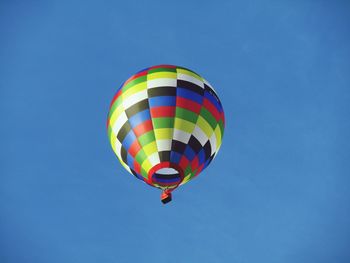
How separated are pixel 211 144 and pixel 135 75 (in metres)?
3.19

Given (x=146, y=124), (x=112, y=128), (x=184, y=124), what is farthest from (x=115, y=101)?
(x=184, y=124)

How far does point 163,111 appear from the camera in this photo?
11.6 metres

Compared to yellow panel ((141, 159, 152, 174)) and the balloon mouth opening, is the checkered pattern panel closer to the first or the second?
yellow panel ((141, 159, 152, 174))

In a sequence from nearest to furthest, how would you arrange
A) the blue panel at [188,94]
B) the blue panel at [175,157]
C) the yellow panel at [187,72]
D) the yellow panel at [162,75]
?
1. the blue panel at [175,157]
2. the blue panel at [188,94]
3. the yellow panel at [162,75]
4. the yellow panel at [187,72]

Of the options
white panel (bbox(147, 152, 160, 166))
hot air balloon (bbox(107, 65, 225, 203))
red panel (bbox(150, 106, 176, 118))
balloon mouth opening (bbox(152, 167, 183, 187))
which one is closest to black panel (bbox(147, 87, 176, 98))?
hot air balloon (bbox(107, 65, 225, 203))

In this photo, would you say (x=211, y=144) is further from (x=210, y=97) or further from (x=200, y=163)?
(x=210, y=97)

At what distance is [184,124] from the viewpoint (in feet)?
37.8

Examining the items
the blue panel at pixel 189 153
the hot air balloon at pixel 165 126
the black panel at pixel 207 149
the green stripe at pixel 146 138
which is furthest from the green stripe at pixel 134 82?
the black panel at pixel 207 149

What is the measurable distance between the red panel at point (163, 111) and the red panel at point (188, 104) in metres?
0.26

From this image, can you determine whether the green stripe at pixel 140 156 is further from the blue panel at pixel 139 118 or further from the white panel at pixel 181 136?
the white panel at pixel 181 136

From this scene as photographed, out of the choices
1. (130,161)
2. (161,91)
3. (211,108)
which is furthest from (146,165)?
(211,108)

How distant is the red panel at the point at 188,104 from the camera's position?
11742 mm

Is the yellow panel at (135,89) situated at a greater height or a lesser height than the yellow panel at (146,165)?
greater

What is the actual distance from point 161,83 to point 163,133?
167cm
